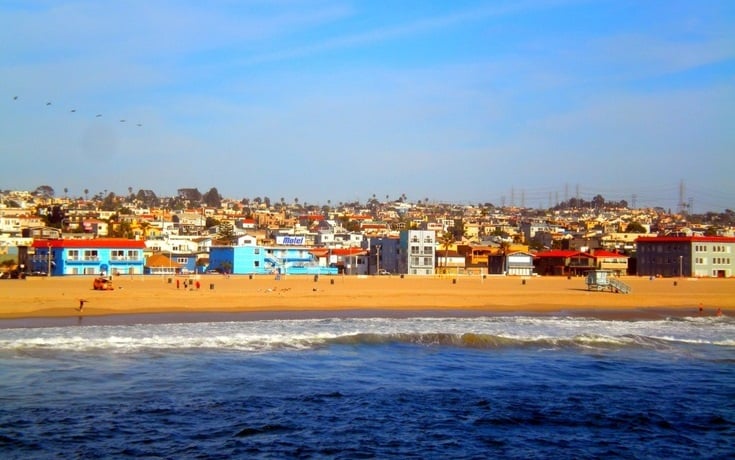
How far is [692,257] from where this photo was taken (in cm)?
7612

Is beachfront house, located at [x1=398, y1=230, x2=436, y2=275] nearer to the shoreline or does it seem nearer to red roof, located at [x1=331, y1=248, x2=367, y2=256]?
red roof, located at [x1=331, y1=248, x2=367, y2=256]

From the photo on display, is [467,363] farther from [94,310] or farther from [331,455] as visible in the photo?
[94,310]

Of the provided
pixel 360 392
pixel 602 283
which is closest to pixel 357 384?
pixel 360 392

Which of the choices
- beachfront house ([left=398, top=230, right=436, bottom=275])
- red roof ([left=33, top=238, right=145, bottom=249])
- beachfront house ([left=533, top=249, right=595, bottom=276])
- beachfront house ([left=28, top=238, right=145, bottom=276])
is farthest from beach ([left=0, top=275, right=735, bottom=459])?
beachfront house ([left=533, top=249, right=595, bottom=276])

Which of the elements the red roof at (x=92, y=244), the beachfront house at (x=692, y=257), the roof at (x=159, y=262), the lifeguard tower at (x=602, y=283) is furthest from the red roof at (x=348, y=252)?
the lifeguard tower at (x=602, y=283)

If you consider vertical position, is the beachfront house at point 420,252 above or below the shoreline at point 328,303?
above

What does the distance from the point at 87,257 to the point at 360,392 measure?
2065 inches

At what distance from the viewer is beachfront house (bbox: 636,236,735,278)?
76125 millimetres

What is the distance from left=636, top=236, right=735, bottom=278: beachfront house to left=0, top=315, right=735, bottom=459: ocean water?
54438 mm

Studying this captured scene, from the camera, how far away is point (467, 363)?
64.7 feet

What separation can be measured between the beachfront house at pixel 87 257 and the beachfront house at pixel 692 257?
2002 inches

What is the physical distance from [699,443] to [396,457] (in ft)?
17.1

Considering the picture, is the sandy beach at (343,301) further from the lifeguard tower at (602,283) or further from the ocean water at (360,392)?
the ocean water at (360,392)

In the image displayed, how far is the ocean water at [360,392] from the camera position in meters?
12.2
